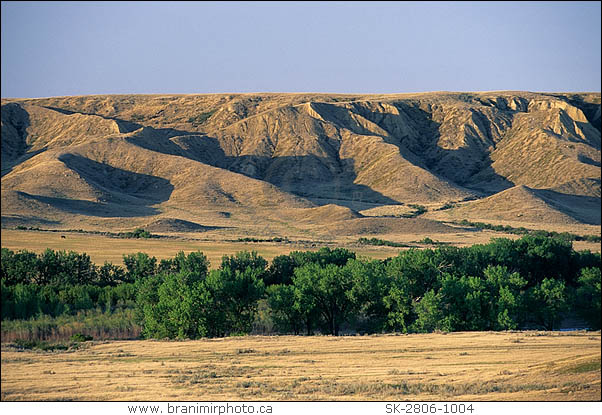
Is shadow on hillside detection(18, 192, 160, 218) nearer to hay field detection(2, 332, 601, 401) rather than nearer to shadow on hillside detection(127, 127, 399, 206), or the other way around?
shadow on hillside detection(127, 127, 399, 206)

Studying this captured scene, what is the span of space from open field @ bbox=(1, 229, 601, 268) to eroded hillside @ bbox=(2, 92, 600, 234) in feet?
37.6

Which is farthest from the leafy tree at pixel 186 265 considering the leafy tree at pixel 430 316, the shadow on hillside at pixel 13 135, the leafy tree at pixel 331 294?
the shadow on hillside at pixel 13 135

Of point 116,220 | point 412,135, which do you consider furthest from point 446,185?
point 116,220

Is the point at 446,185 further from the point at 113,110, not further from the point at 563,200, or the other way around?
the point at 113,110

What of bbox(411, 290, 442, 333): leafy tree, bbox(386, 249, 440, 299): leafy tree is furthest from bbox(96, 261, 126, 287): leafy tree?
bbox(411, 290, 442, 333): leafy tree

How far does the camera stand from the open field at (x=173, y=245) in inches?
2667

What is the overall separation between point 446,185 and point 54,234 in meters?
73.2

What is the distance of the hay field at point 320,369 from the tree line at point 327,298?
10.5 ft

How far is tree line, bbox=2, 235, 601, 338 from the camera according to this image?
37344 mm

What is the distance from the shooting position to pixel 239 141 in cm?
15362

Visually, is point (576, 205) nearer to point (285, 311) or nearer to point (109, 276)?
point (109, 276)

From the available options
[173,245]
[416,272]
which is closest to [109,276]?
[416,272]

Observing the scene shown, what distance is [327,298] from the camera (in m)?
40.0

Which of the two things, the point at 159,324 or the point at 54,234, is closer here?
the point at 159,324
